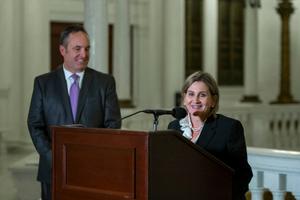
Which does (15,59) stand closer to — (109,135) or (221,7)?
(221,7)

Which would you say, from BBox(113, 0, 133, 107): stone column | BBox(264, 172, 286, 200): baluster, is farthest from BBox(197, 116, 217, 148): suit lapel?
BBox(113, 0, 133, 107): stone column

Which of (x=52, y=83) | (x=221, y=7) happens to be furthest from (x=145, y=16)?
(x=52, y=83)

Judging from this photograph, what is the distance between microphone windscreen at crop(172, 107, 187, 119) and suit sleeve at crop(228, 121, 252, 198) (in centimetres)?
25

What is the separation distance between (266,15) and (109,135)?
12028 millimetres

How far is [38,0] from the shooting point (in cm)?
1143

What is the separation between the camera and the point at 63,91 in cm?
424

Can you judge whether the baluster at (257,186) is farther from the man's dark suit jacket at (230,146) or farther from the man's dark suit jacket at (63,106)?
the man's dark suit jacket at (230,146)

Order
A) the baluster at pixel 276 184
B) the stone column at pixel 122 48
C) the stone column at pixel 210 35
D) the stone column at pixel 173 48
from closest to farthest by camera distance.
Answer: the baluster at pixel 276 184, the stone column at pixel 122 48, the stone column at pixel 173 48, the stone column at pixel 210 35

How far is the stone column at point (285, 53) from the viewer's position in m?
14.0

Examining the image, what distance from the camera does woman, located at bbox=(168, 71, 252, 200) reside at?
3.51 metres

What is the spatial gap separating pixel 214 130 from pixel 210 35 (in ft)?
34.0

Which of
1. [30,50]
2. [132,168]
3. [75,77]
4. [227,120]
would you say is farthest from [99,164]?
[30,50]

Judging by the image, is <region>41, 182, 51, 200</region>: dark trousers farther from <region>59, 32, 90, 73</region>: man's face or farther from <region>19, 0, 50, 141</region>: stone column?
<region>19, 0, 50, 141</region>: stone column

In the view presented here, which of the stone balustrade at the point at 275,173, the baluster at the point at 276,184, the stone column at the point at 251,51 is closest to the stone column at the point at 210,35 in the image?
the stone column at the point at 251,51
